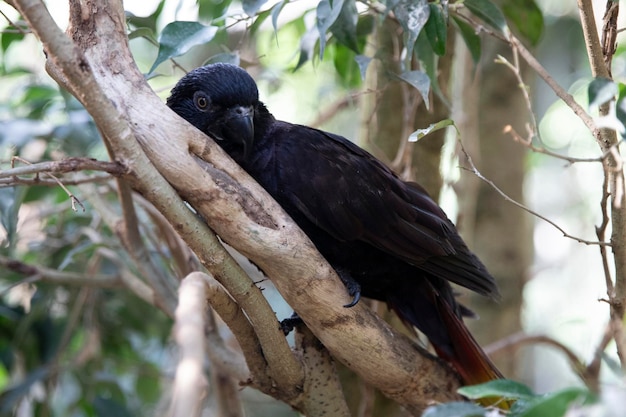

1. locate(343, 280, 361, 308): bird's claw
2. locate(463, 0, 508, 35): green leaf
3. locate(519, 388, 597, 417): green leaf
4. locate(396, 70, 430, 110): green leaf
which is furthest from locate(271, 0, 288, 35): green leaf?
locate(519, 388, 597, 417): green leaf

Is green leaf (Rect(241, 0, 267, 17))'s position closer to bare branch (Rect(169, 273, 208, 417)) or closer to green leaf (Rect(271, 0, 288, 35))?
green leaf (Rect(271, 0, 288, 35))

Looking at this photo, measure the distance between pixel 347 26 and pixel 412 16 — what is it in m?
0.25

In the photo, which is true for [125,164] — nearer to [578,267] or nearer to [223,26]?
[223,26]

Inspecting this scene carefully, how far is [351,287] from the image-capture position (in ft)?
6.37

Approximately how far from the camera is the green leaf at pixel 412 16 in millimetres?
1757

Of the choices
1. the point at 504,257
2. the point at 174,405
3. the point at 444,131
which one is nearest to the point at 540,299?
the point at 504,257

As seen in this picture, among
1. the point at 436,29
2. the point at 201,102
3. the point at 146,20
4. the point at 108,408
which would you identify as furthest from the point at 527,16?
the point at 108,408

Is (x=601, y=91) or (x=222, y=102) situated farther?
(x=222, y=102)

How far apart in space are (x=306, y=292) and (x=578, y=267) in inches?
195

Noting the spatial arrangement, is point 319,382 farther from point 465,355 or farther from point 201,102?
point 201,102

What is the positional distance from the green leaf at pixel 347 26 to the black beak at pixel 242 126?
35 centimetres

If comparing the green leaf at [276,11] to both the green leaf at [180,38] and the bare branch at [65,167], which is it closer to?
the green leaf at [180,38]

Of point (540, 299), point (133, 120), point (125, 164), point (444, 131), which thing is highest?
point (444, 131)

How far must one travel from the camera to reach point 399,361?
77.2 inches
